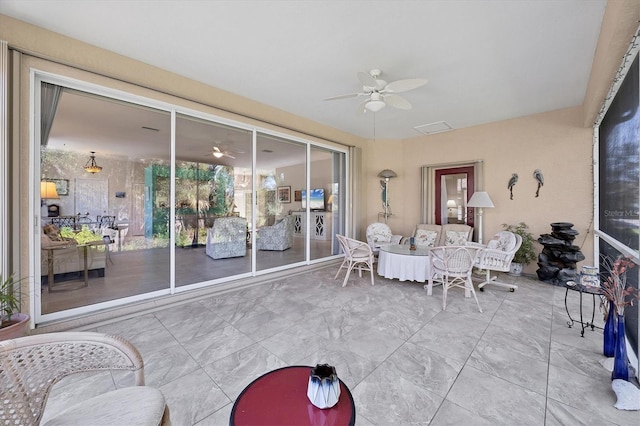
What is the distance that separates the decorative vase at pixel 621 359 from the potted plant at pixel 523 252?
10.5ft

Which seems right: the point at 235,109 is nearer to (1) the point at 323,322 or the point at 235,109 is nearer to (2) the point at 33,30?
(2) the point at 33,30

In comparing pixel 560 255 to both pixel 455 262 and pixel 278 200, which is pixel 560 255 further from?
pixel 278 200

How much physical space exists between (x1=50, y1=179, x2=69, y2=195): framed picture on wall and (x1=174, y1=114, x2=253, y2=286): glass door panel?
1369mm

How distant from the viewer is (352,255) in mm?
4340

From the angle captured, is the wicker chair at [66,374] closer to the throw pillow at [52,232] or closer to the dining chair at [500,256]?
the throw pillow at [52,232]

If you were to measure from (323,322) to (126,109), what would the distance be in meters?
3.70

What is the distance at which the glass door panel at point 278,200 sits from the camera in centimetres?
506

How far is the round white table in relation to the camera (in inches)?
154

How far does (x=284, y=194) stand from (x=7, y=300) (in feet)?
17.5

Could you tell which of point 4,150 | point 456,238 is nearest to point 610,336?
point 456,238

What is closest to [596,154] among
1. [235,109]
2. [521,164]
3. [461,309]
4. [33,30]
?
[521,164]

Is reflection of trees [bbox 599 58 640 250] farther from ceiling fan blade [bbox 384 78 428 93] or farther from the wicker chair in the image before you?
the wicker chair

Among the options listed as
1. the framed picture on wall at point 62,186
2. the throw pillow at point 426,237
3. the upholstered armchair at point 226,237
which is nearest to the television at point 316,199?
the upholstered armchair at point 226,237

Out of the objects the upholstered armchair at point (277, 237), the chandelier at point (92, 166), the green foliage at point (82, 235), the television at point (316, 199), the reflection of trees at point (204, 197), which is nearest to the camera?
the green foliage at point (82, 235)
